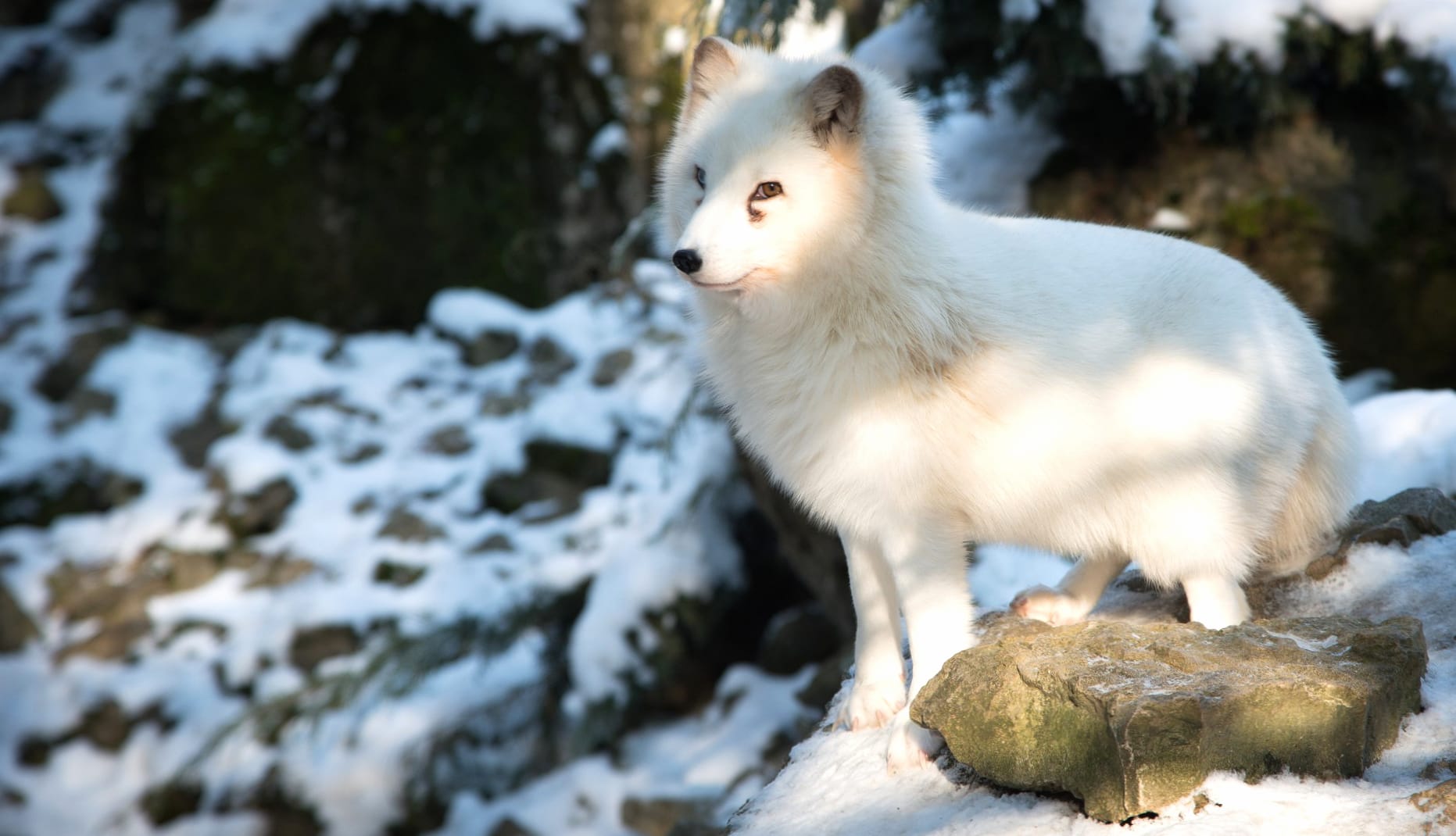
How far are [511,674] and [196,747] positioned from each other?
5.30ft

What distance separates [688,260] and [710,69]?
66 cm

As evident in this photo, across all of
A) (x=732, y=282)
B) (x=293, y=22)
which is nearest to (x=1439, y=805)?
(x=732, y=282)

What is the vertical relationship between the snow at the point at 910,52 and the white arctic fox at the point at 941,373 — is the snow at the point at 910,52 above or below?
above

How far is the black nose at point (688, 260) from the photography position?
2.33 metres

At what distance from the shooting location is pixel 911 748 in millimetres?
2303

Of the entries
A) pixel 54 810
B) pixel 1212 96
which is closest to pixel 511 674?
pixel 54 810

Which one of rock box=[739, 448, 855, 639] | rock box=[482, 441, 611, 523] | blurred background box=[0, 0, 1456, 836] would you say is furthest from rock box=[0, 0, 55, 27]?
rock box=[739, 448, 855, 639]

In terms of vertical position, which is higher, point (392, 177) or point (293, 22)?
point (293, 22)

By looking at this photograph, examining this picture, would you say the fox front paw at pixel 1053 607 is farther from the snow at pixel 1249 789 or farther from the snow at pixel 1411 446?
the snow at pixel 1411 446

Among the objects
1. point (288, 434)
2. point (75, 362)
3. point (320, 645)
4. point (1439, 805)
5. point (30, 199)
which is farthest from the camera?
point (30, 199)

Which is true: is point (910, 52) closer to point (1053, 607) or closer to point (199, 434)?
point (1053, 607)

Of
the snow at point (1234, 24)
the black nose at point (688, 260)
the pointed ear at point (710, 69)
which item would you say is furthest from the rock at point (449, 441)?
the black nose at point (688, 260)

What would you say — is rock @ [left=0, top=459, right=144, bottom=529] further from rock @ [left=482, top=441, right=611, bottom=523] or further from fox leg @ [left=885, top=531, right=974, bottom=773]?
fox leg @ [left=885, top=531, right=974, bottom=773]

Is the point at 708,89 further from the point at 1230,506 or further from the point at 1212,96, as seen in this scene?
the point at 1212,96
